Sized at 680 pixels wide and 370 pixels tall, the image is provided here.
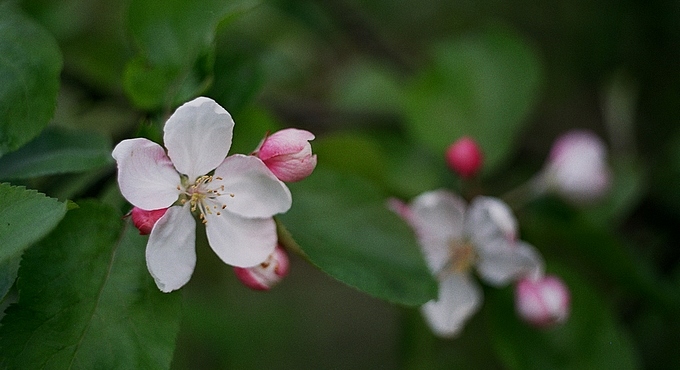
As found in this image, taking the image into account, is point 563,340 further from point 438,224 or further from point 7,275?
point 7,275

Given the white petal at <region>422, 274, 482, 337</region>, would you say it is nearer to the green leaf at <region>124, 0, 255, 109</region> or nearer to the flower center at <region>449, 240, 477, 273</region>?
the flower center at <region>449, 240, 477, 273</region>

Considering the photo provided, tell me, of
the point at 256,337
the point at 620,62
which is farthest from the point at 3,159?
the point at 620,62

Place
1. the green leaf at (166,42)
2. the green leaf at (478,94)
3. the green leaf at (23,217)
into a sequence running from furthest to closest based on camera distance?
the green leaf at (478,94), the green leaf at (166,42), the green leaf at (23,217)

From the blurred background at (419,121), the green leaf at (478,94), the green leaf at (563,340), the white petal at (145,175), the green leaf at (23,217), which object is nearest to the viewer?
the green leaf at (23,217)

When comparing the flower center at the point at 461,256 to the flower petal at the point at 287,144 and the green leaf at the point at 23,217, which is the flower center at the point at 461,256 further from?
the green leaf at the point at 23,217

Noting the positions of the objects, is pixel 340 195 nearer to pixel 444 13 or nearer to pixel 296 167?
pixel 296 167

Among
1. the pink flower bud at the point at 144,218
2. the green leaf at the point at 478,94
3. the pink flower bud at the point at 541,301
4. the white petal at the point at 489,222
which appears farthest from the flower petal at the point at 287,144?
the green leaf at the point at 478,94
